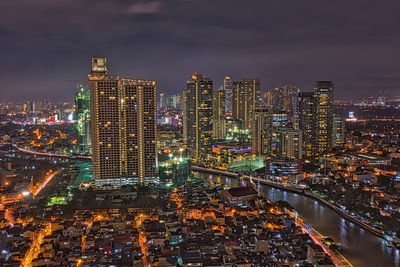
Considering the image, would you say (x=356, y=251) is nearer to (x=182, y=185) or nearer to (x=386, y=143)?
(x=182, y=185)

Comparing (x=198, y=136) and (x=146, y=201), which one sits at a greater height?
(x=198, y=136)

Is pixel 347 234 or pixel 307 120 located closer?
pixel 347 234

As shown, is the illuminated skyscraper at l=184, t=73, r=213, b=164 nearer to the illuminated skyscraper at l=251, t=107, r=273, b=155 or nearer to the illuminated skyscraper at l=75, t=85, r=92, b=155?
the illuminated skyscraper at l=251, t=107, r=273, b=155

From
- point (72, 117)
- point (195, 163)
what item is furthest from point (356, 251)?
point (72, 117)

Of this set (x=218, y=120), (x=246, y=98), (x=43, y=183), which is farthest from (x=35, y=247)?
(x=246, y=98)

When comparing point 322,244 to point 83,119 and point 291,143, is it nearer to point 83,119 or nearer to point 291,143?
point 291,143

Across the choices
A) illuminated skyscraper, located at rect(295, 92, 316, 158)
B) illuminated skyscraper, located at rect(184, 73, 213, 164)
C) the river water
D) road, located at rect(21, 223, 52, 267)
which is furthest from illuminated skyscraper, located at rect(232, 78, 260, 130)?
road, located at rect(21, 223, 52, 267)
